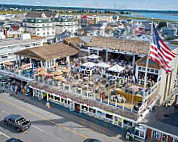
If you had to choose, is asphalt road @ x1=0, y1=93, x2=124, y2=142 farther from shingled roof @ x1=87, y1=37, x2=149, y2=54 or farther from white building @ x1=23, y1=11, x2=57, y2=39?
white building @ x1=23, y1=11, x2=57, y2=39

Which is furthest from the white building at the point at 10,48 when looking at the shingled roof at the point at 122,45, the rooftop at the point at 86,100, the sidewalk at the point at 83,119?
the sidewalk at the point at 83,119

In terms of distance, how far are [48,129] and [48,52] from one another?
13.2m

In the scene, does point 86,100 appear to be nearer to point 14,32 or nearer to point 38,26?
point 14,32

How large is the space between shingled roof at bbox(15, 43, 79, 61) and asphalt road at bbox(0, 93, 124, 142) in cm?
786

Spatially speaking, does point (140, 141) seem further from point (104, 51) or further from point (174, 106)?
point (104, 51)

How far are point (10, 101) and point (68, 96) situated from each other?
7035mm

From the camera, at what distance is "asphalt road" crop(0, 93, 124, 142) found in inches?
650

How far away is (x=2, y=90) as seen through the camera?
2589 centimetres

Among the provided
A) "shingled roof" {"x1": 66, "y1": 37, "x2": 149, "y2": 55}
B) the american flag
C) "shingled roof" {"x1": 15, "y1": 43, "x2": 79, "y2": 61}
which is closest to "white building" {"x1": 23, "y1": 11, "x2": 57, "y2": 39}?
"shingled roof" {"x1": 15, "y1": 43, "x2": 79, "y2": 61}

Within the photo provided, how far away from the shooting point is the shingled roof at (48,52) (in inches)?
1080

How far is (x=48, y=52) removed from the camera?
2864cm

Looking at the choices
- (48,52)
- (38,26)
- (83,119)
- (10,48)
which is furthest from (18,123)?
(38,26)

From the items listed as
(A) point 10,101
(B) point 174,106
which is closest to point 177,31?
(B) point 174,106

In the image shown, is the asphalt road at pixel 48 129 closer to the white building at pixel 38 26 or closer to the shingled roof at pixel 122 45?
the shingled roof at pixel 122 45
